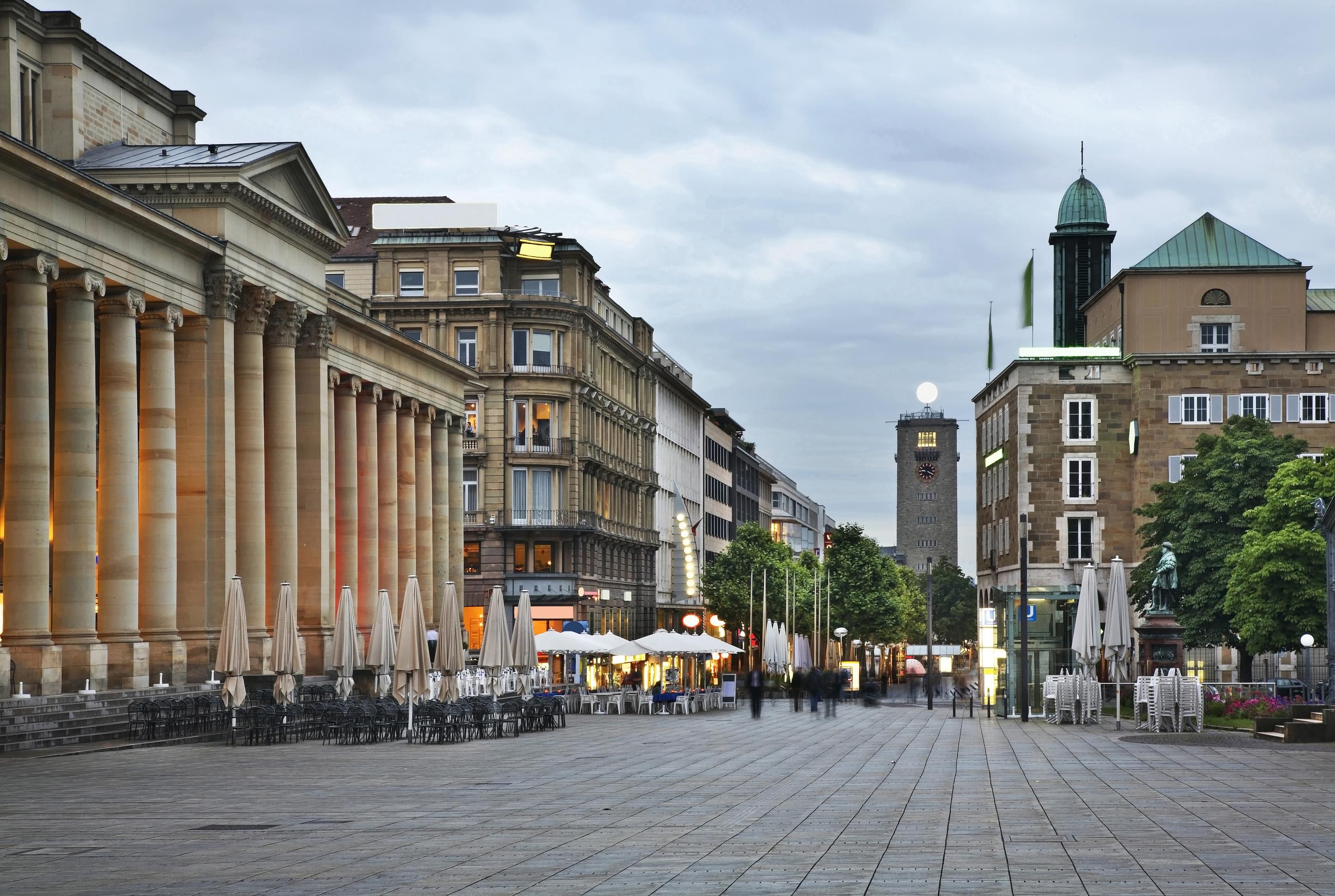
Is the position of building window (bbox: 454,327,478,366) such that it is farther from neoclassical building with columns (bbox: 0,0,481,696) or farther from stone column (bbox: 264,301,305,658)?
stone column (bbox: 264,301,305,658)

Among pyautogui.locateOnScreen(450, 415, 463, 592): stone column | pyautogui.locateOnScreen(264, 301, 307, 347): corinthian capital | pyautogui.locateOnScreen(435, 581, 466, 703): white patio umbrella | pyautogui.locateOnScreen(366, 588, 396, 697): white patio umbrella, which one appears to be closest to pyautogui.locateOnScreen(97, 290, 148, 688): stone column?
pyautogui.locateOnScreen(366, 588, 396, 697): white patio umbrella

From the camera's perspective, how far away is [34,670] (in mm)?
42375

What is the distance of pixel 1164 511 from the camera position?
8262 centimetres

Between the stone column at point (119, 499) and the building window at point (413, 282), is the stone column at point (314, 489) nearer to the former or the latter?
→ the stone column at point (119, 499)

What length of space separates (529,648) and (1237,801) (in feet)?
104

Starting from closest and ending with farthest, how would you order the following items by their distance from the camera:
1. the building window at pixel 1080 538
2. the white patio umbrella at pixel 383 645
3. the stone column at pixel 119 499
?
the white patio umbrella at pixel 383 645, the stone column at pixel 119 499, the building window at pixel 1080 538

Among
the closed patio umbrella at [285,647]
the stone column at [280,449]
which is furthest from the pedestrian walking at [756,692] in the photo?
the closed patio umbrella at [285,647]

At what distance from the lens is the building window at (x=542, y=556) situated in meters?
93.0

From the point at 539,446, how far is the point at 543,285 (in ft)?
27.4

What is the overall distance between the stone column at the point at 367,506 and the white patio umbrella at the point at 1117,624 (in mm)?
28423

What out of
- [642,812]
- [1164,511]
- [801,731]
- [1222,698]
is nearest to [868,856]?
[642,812]

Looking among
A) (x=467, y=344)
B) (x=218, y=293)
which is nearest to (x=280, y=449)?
(x=218, y=293)

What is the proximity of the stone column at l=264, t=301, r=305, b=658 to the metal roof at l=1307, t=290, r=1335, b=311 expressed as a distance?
61.1 metres

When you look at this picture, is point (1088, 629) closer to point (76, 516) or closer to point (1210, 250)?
point (76, 516)
